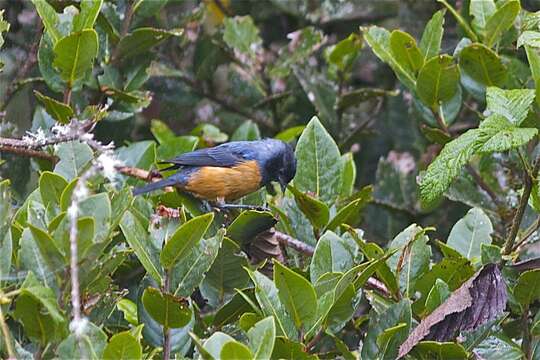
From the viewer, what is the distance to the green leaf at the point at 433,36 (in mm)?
3068

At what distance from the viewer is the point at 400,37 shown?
3.07m

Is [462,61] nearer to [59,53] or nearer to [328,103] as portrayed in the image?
[328,103]

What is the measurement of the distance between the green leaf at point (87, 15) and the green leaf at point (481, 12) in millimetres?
1285

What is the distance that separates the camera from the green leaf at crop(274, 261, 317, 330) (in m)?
2.05

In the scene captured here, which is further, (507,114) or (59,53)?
(59,53)

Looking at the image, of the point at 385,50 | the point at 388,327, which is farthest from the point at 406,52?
the point at 388,327

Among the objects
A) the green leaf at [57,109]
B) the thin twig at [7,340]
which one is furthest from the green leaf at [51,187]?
the green leaf at [57,109]

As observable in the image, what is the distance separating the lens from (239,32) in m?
4.09

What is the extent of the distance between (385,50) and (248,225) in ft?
3.08

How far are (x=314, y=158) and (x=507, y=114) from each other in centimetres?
71

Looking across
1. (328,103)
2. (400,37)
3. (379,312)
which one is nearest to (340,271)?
(379,312)

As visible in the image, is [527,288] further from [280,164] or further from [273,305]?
[280,164]

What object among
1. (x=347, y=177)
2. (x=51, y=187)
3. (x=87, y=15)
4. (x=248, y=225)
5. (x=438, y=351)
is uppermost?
(x=87, y=15)

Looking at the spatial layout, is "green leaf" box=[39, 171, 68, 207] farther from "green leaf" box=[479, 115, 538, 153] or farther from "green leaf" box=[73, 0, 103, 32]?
"green leaf" box=[479, 115, 538, 153]
